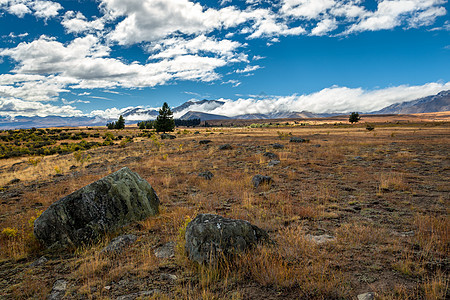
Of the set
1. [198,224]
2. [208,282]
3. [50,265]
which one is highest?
[198,224]

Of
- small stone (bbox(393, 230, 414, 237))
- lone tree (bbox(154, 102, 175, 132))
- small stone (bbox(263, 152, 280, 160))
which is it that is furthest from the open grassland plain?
lone tree (bbox(154, 102, 175, 132))

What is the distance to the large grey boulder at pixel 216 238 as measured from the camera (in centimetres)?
439

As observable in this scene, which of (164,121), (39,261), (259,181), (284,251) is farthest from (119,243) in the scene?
(164,121)

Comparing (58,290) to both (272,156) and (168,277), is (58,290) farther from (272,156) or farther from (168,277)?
(272,156)

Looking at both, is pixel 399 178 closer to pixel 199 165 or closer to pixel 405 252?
pixel 405 252

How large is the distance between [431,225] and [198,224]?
5986 mm

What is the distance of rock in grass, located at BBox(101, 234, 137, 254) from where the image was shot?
5438 mm

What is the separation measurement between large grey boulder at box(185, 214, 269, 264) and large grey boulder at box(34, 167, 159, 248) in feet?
10.7

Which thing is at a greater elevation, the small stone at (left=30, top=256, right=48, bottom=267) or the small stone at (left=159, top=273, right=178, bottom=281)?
the small stone at (left=159, top=273, right=178, bottom=281)

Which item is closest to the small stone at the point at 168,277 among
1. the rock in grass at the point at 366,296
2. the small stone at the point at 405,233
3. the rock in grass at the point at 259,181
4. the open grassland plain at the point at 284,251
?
the open grassland plain at the point at 284,251

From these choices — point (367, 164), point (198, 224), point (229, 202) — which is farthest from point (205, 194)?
point (367, 164)

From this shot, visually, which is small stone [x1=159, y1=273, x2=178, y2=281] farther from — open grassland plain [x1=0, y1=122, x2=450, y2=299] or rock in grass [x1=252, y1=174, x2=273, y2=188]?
rock in grass [x1=252, y1=174, x2=273, y2=188]

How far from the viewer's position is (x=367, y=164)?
13.8 m

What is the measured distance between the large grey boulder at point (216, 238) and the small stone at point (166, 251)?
0.62 meters
